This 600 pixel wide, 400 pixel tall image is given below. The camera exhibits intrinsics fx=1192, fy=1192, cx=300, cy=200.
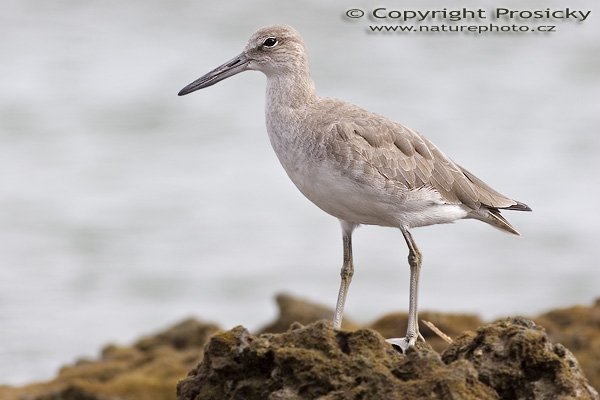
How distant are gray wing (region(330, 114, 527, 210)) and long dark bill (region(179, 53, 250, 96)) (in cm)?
130

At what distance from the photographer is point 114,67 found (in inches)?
1083

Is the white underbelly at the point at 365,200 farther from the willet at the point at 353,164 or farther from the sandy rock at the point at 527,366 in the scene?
the sandy rock at the point at 527,366

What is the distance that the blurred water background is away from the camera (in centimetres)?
1789

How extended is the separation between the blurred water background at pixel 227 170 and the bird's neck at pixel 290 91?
21.9 feet

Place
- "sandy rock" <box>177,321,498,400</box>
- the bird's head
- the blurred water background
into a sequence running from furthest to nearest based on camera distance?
1. the blurred water background
2. the bird's head
3. "sandy rock" <box>177,321,498,400</box>

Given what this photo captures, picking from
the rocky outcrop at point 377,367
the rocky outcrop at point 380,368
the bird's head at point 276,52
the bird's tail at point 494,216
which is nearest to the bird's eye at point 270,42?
the bird's head at point 276,52

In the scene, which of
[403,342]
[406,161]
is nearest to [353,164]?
[406,161]

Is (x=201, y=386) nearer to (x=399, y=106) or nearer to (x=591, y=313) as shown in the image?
(x=591, y=313)

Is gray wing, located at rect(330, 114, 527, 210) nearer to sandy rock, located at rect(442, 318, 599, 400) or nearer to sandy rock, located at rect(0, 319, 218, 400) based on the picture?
sandy rock, located at rect(442, 318, 599, 400)

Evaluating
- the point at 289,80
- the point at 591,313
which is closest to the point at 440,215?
the point at 289,80

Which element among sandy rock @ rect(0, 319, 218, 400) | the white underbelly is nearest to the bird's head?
the white underbelly

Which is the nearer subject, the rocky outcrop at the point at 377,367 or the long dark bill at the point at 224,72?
the rocky outcrop at the point at 377,367

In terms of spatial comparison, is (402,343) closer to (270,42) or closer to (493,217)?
(493,217)

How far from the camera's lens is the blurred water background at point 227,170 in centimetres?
1789
